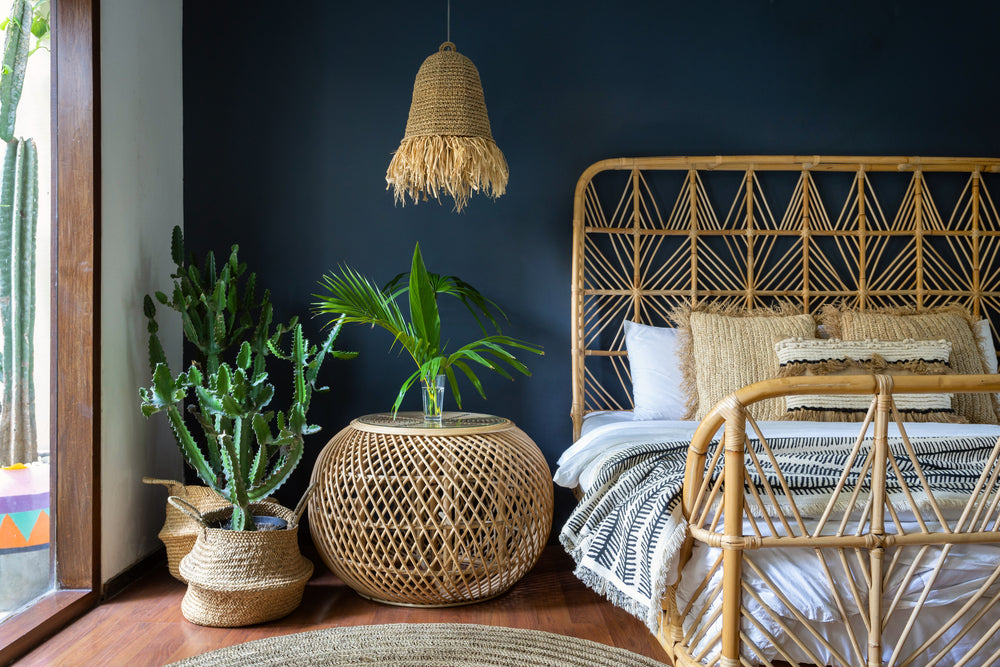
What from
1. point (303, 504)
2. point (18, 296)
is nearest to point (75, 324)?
point (18, 296)

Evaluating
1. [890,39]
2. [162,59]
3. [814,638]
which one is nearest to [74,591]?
[162,59]

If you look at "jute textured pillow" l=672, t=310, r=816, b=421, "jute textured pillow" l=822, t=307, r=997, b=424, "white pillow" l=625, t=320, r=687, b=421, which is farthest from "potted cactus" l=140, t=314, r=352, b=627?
"jute textured pillow" l=822, t=307, r=997, b=424

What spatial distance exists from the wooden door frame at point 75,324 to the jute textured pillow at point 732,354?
205 centimetres

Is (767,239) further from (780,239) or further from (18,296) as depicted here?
(18,296)

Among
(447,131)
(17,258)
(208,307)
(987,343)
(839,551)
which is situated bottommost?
(839,551)

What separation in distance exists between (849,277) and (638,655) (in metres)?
1.94

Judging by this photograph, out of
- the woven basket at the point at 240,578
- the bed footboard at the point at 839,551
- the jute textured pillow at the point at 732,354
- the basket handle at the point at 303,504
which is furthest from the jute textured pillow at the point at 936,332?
the woven basket at the point at 240,578

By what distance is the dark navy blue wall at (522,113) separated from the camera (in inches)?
125

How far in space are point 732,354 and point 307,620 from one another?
173 centimetres

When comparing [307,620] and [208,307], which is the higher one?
[208,307]

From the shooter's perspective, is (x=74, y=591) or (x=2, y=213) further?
(x=74, y=591)

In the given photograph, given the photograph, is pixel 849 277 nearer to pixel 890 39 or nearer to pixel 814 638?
pixel 890 39

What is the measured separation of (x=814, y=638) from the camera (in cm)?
169

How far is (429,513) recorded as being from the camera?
2.33 meters
